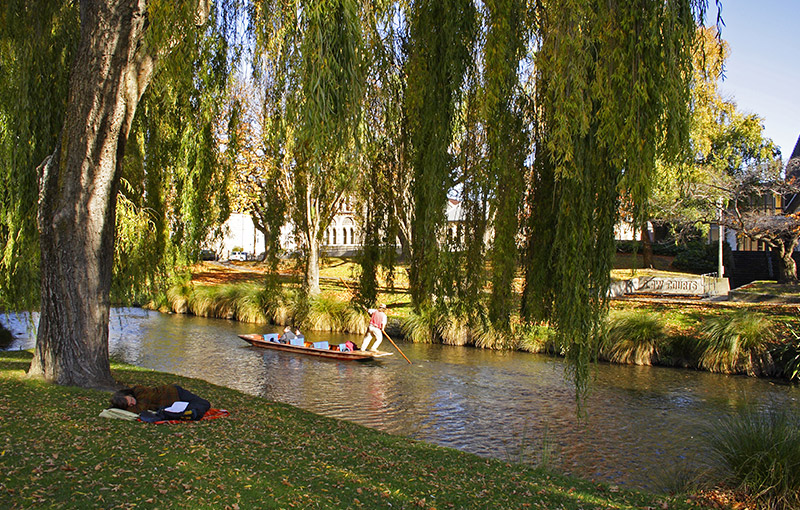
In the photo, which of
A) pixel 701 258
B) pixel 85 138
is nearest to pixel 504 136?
pixel 85 138

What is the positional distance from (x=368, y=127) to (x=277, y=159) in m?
1.32

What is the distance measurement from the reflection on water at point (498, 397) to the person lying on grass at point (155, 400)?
3.68m

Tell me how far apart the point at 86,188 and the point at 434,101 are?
15.0ft

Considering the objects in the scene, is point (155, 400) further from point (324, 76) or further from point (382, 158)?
point (324, 76)

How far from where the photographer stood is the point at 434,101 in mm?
5652

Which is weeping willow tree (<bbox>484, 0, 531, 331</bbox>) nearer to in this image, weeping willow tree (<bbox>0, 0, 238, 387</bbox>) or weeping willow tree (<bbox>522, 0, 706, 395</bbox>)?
weeping willow tree (<bbox>522, 0, 706, 395</bbox>)

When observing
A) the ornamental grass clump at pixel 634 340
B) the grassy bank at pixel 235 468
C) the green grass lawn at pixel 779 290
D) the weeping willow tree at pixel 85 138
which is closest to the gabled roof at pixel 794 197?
the green grass lawn at pixel 779 290

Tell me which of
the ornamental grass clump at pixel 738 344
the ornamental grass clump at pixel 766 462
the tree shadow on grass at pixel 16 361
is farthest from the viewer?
the ornamental grass clump at pixel 738 344

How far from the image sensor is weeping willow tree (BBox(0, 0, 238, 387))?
754 centimetres

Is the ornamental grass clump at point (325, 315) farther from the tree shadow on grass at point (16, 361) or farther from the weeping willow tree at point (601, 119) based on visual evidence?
the weeping willow tree at point (601, 119)

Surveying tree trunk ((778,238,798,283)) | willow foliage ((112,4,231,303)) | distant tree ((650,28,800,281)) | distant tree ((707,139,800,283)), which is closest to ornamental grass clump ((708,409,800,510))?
willow foliage ((112,4,231,303))

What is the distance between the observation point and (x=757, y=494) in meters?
6.07

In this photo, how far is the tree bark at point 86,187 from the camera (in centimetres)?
753

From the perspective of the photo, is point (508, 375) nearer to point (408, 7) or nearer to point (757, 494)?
point (757, 494)
